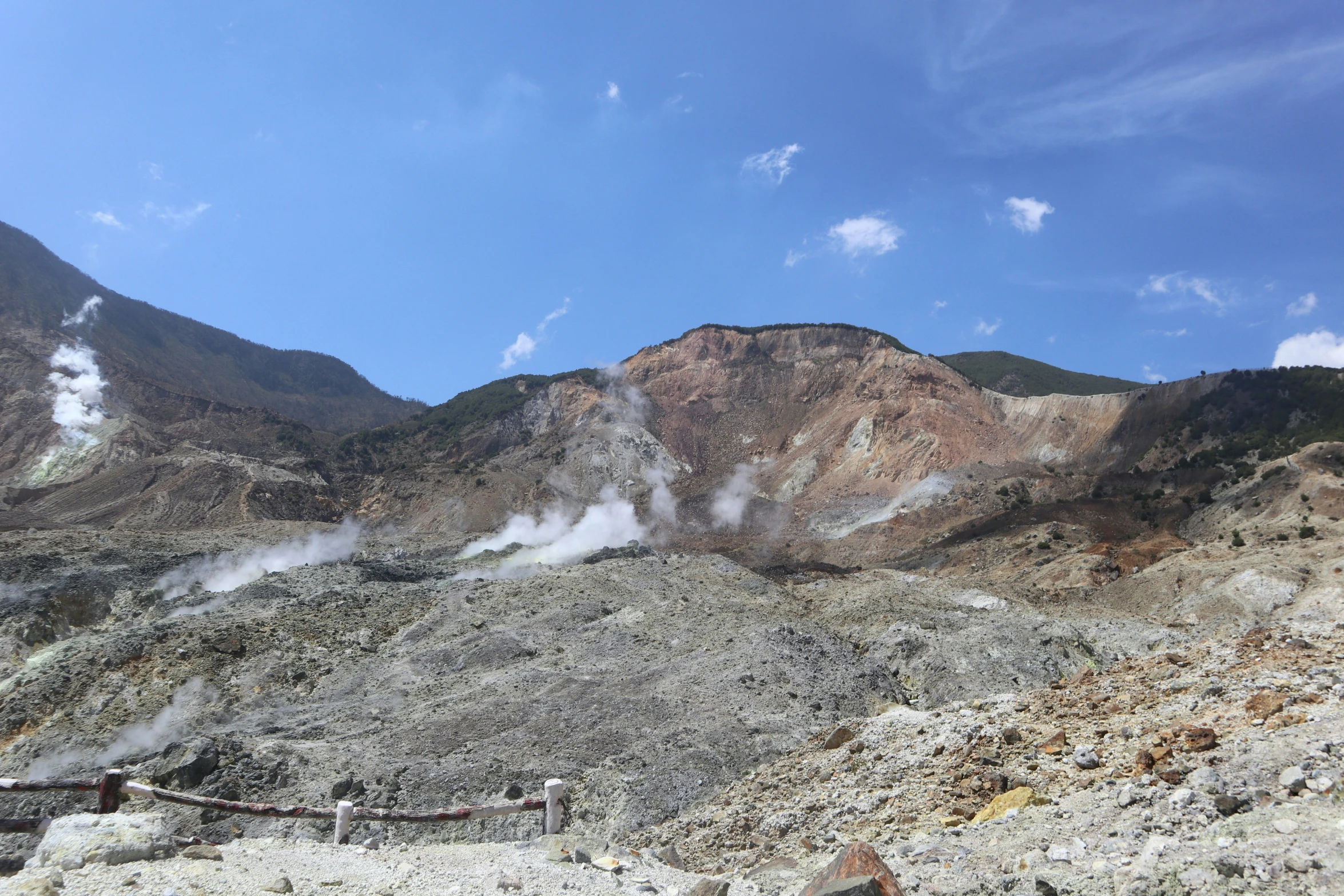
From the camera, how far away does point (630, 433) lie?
73625mm

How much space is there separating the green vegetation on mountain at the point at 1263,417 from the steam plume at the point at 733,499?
29.9 metres

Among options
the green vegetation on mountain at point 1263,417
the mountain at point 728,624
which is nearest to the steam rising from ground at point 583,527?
the mountain at point 728,624

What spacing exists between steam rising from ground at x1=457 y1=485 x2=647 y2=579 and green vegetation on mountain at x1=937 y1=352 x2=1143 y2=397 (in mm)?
56323

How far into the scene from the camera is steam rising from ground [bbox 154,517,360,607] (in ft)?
99.8

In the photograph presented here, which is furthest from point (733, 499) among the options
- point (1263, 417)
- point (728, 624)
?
point (728, 624)

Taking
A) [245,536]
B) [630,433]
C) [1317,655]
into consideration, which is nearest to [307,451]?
[630,433]

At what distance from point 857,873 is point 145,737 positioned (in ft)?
51.2

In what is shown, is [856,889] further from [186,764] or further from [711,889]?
[186,764]

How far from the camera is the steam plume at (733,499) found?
60031 millimetres

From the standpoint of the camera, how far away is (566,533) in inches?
2291

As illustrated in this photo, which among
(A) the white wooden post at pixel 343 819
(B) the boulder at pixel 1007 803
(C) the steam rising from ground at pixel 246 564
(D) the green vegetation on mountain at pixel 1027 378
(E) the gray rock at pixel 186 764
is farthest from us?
(D) the green vegetation on mountain at pixel 1027 378

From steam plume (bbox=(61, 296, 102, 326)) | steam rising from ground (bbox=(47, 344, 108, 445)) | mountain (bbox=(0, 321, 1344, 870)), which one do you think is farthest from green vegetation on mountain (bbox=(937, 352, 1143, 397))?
steam plume (bbox=(61, 296, 102, 326))

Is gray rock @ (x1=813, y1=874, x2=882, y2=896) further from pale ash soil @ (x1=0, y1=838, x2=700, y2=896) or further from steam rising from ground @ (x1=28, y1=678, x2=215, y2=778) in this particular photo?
steam rising from ground @ (x1=28, y1=678, x2=215, y2=778)

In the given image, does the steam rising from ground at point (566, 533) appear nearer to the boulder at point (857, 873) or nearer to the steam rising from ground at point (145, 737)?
the steam rising from ground at point (145, 737)
